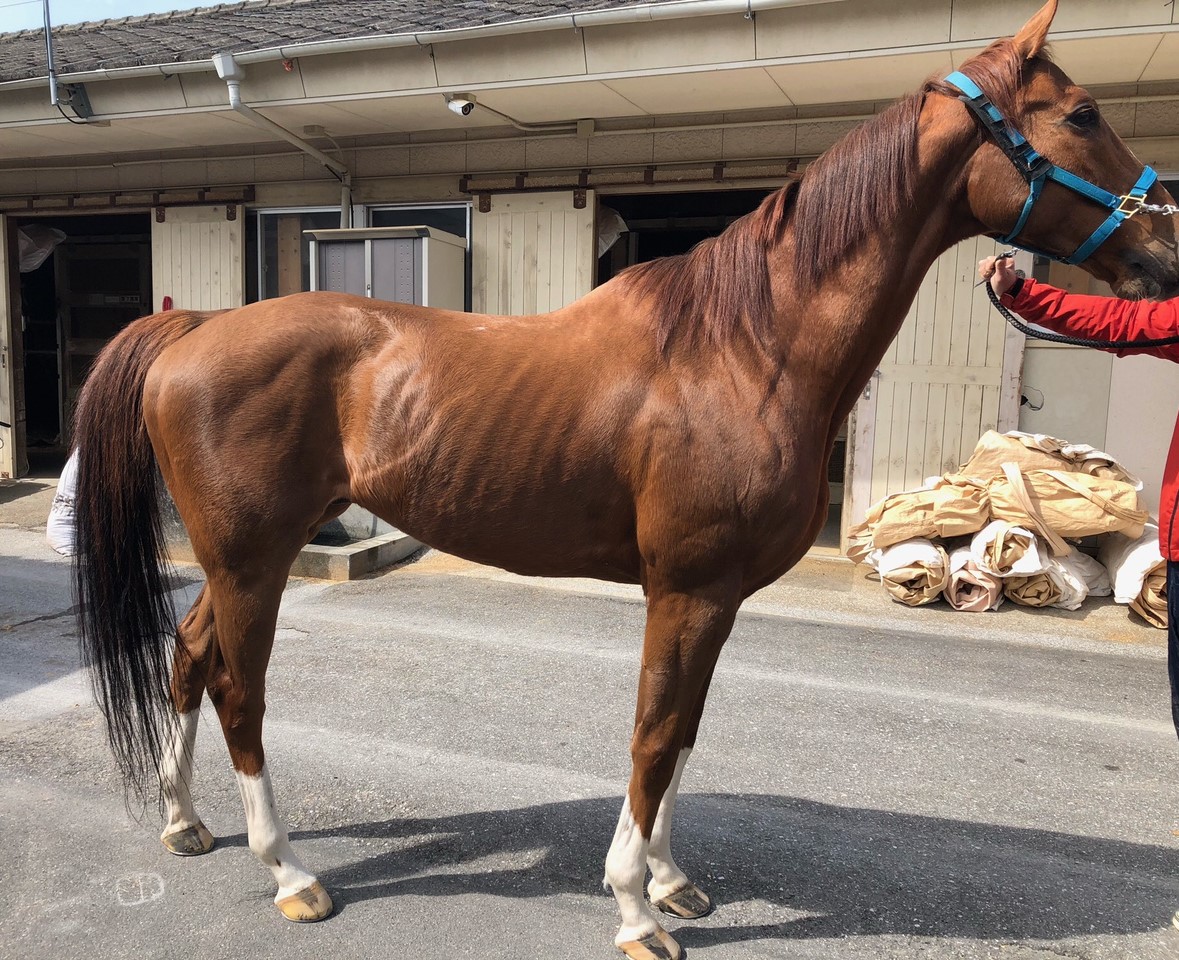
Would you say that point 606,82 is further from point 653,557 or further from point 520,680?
point 653,557

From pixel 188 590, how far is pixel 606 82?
14.3ft


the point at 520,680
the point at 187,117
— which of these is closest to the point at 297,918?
the point at 520,680

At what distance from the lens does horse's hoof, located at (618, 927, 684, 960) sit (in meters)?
1.99

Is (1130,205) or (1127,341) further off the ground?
(1130,205)

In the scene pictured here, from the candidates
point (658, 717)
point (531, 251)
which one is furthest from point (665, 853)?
point (531, 251)

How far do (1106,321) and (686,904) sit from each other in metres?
1.84

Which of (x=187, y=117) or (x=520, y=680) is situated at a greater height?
(x=187, y=117)

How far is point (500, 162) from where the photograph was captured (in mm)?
7031

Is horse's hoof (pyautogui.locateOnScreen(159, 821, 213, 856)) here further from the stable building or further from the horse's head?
the stable building

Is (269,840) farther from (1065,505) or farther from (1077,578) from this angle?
(1077,578)

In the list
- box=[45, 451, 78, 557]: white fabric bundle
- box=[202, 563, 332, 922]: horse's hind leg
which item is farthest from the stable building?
box=[202, 563, 332, 922]: horse's hind leg

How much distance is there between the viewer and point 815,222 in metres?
2.00

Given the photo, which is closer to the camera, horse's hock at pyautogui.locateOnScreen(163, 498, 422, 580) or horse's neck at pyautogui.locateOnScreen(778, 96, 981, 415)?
horse's neck at pyautogui.locateOnScreen(778, 96, 981, 415)

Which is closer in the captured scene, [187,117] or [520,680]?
[520,680]
